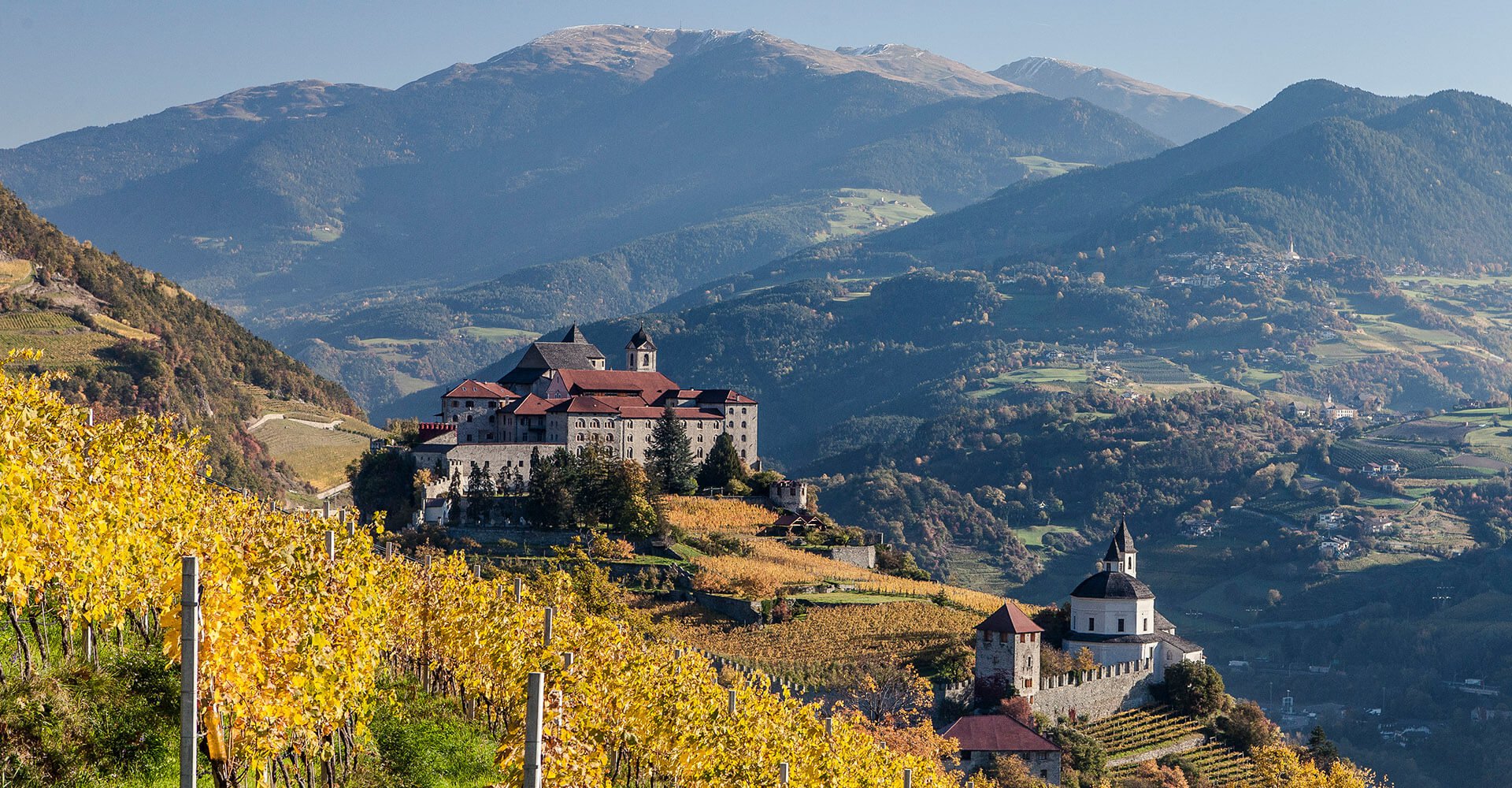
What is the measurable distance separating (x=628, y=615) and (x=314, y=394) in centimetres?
9350

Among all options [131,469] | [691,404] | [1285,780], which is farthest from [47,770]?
[691,404]

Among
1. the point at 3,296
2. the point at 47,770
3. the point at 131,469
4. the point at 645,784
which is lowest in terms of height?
the point at 645,784

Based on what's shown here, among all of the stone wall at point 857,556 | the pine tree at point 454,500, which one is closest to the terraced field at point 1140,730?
the stone wall at point 857,556

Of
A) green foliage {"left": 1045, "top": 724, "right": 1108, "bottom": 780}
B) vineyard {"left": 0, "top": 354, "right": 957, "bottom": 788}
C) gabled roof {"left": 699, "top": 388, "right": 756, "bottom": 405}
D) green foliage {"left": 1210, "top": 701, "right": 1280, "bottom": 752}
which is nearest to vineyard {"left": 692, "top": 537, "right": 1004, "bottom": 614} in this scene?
green foliage {"left": 1210, "top": 701, "right": 1280, "bottom": 752}

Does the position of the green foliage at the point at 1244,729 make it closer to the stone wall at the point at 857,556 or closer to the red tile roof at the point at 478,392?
the stone wall at the point at 857,556

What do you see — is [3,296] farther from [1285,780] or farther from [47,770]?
[47,770]

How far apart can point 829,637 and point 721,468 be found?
24.6 metres

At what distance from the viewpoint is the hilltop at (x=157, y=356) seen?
113 metres

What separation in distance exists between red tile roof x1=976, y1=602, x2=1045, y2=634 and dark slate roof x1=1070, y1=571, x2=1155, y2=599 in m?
12.0

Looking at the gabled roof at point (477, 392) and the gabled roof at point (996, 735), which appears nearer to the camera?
the gabled roof at point (996, 735)

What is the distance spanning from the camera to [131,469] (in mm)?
33219

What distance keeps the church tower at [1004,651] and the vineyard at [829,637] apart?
6.25 ft

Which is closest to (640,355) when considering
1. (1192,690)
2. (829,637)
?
(829,637)

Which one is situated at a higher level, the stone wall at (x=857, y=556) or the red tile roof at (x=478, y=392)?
the red tile roof at (x=478, y=392)
